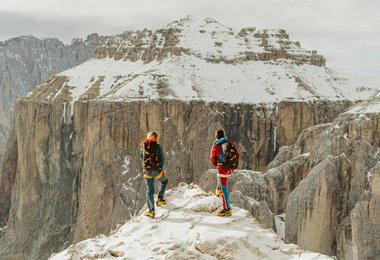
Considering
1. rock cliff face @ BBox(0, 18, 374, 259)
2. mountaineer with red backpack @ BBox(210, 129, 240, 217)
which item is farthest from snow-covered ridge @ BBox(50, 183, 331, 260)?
rock cliff face @ BBox(0, 18, 374, 259)

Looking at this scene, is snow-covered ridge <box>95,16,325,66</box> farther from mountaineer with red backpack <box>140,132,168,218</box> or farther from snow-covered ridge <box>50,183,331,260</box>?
snow-covered ridge <box>50,183,331,260</box>

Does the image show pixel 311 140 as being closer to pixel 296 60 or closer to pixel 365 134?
pixel 365 134

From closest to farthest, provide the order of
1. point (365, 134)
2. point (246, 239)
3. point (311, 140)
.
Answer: point (246, 239) < point (365, 134) < point (311, 140)

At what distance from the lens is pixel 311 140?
6950 cm

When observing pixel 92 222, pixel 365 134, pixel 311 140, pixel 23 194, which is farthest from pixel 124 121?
pixel 365 134

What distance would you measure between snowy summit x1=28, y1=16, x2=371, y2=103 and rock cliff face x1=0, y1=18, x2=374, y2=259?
11.8 inches

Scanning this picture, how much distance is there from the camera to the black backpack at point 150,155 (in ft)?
67.5

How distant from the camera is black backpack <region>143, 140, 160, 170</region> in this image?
2058 cm

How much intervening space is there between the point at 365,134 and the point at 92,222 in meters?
51.8

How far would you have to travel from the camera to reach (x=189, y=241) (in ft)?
56.2

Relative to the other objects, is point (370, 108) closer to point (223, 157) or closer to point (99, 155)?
point (223, 157)

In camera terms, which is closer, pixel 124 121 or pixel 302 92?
pixel 124 121

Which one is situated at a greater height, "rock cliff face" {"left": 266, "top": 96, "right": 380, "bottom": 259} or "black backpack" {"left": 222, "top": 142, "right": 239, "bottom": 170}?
"black backpack" {"left": 222, "top": 142, "right": 239, "bottom": 170}

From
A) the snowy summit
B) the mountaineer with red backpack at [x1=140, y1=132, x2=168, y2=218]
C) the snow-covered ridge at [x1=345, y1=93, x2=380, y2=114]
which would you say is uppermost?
the snowy summit
